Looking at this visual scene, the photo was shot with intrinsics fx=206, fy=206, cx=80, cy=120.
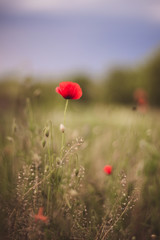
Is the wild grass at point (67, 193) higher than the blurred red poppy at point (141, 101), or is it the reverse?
the blurred red poppy at point (141, 101)

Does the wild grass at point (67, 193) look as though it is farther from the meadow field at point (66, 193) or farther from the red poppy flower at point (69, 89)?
the red poppy flower at point (69, 89)

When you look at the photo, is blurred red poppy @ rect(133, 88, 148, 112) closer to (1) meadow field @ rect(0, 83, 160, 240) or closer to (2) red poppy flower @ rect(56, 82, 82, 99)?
(1) meadow field @ rect(0, 83, 160, 240)

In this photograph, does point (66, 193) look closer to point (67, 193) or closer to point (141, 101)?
point (67, 193)

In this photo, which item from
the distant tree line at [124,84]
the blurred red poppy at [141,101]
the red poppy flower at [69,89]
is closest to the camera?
the red poppy flower at [69,89]

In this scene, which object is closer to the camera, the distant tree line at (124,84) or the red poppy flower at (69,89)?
the red poppy flower at (69,89)

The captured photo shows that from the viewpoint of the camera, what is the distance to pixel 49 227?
Result: 1.42 m

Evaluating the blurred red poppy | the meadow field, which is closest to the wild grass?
the meadow field

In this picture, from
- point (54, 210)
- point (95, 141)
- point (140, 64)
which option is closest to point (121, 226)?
point (54, 210)

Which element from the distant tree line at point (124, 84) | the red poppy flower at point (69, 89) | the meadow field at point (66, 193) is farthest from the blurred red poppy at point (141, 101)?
the distant tree line at point (124, 84)

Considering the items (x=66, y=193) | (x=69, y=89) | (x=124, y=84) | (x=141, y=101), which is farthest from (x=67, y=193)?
(x=124, y=84)

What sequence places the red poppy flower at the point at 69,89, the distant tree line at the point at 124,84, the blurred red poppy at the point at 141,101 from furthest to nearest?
the distant tree line at the point at 124,84, the blurred red poppy at the point at 141,101, the red poppy flower at the point at 69,89

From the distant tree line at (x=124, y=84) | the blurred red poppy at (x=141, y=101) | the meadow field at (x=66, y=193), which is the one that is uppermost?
the distant tree line at (x=124, y=84)

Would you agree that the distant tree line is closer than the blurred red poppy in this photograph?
No

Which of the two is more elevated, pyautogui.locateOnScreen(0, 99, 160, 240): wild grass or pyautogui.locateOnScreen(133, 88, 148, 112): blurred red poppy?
pyautogui.locateOnScreen(133, 88, 148, 112): blurred red poppy
